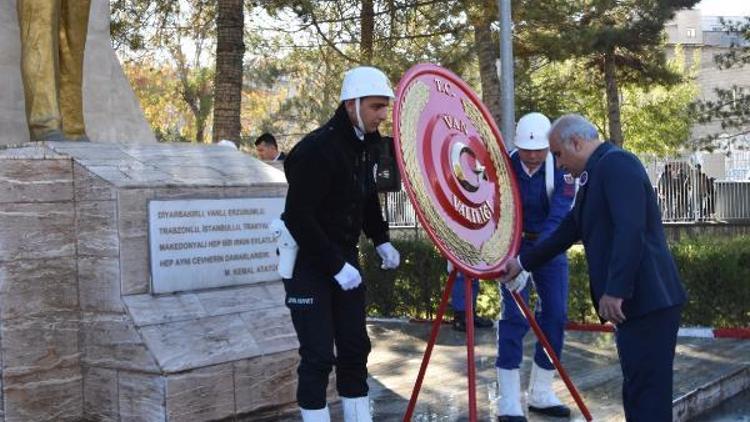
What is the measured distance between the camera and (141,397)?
16.3 ft

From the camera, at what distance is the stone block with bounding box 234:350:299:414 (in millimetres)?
5152

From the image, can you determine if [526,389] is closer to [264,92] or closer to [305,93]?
[305,93]

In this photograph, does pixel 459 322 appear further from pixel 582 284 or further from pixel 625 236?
pixel 625 236

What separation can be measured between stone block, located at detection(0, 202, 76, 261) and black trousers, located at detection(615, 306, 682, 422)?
10.1 ft

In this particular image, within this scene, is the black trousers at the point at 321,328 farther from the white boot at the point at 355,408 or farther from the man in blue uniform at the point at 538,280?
the man in blue uniform at the point at 538,280

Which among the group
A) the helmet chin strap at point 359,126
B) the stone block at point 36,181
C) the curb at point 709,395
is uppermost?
the helmet chin strap at point 359,126

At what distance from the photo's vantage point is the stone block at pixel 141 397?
4.84m

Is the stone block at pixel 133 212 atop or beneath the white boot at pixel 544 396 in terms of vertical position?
atop

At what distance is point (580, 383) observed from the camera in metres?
6.42

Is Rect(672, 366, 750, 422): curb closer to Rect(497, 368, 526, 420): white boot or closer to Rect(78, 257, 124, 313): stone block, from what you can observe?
Rect(497, 368, 526, 420): white boot

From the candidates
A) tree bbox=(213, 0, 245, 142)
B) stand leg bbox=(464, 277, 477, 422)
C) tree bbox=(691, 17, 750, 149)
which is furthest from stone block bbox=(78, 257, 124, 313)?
tree bbox=(691, 17, 750, 149)

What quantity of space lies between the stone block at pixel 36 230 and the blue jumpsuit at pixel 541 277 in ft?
8.29

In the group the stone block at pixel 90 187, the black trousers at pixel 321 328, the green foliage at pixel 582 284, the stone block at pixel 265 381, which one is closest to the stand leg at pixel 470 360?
the black trousers at pixel 321 328

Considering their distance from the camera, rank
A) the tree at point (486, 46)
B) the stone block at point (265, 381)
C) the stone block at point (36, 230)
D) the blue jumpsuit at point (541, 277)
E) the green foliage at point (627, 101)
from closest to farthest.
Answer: the stone block at point (36, 230), the stone block at point (265, 381), the blue jumpsuit at point (541, 277), the tree at point (486, 46), the green foliage at point (627, 101)
